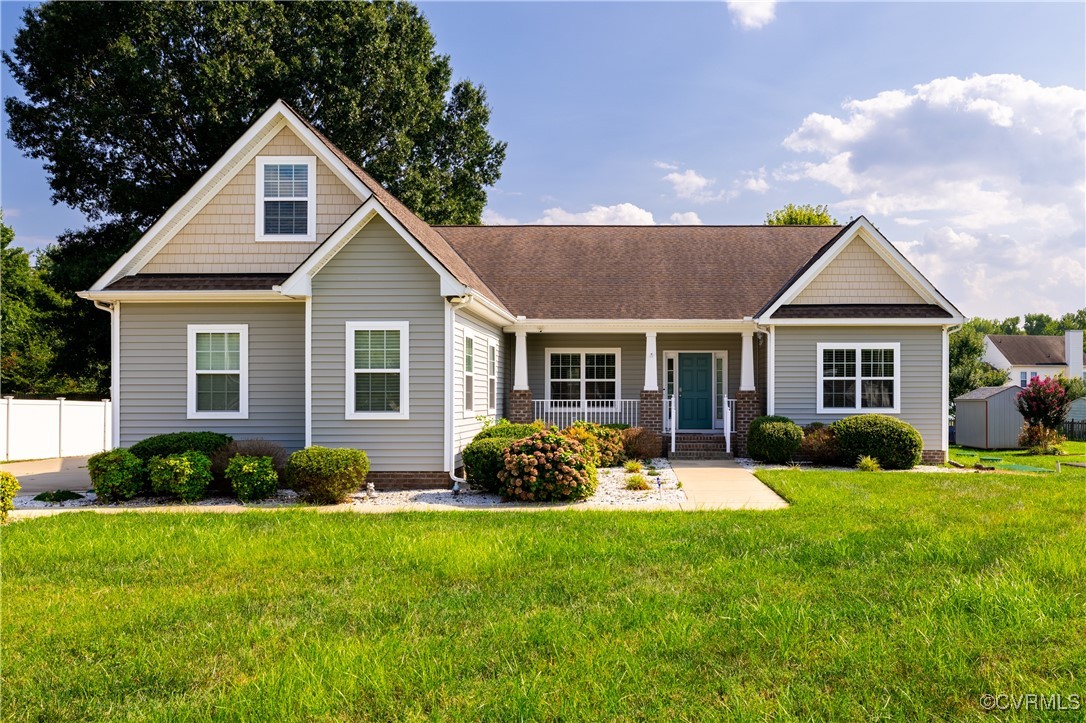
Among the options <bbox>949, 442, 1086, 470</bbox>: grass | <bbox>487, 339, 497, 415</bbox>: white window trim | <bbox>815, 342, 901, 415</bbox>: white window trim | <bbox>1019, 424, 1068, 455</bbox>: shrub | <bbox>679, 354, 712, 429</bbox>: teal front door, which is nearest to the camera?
<bbox>487, 339, 497, 415</bbox>: white window trim

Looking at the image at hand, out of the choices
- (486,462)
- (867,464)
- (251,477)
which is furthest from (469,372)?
(867,464)

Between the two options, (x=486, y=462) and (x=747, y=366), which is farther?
(x=747, y=366)

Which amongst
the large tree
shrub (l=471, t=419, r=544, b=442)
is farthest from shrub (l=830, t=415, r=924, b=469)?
the large tree

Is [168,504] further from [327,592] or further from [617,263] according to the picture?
[617,263]

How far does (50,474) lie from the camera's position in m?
16.9

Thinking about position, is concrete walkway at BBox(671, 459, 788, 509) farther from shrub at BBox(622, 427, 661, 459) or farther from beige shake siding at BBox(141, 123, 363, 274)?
beige shake siding at BBox(141, 123, 363, 274)

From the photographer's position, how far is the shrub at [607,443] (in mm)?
16609

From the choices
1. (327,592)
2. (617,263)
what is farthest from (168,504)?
(617,263)

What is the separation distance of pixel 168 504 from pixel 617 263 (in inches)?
529

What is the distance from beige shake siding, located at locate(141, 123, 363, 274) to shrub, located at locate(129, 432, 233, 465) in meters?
3.66

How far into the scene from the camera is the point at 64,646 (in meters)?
5.17

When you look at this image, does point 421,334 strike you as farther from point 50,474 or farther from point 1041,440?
point 1041,440

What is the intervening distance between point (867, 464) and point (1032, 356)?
5281 cm

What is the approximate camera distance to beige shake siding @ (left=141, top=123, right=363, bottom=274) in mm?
14805
